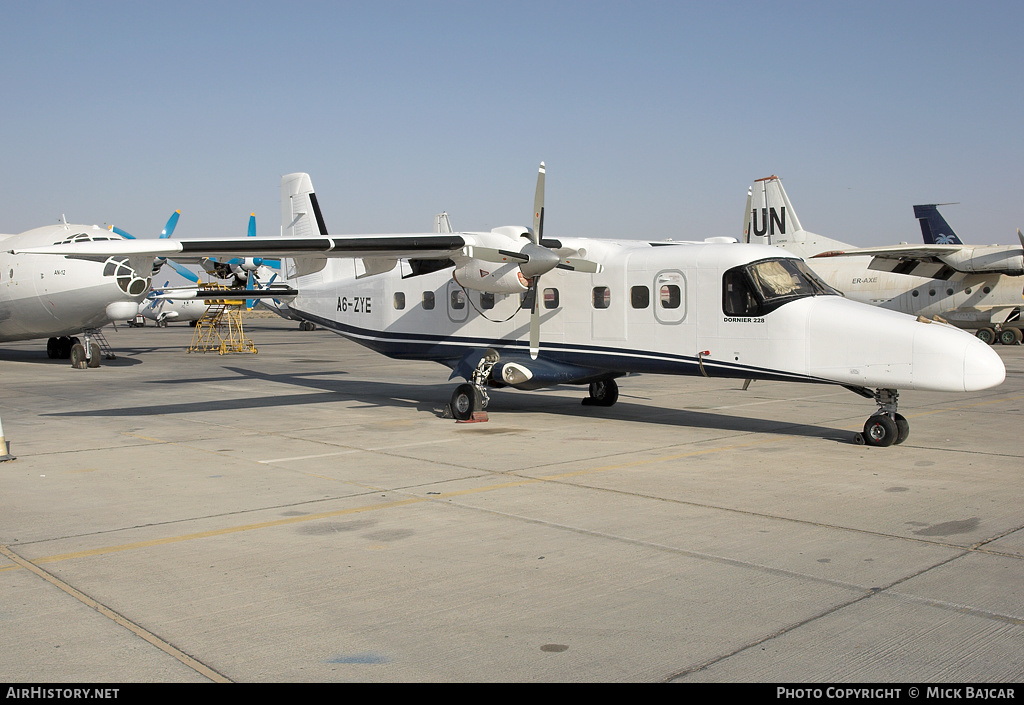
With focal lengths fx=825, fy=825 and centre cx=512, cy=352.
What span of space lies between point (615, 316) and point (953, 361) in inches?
190

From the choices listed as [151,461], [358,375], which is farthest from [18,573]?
[358,375]

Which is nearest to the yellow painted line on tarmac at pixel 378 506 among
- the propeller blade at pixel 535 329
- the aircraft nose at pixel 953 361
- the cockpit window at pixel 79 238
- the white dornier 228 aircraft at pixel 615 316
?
the white dornier 228 aircraft at pixel 615 316

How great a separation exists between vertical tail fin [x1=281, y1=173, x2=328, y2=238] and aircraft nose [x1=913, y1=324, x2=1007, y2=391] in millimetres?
12261

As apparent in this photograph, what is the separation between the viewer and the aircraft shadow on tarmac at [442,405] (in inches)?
496

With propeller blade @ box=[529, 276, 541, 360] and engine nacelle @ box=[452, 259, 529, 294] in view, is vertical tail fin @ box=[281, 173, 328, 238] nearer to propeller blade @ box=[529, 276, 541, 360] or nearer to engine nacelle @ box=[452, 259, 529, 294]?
engine nacelle @ box=[452, 259, 529, 294]

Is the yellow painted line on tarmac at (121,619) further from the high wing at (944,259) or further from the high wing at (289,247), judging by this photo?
the high wing at (944,259)

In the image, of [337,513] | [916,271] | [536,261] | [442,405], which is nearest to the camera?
[337,513]

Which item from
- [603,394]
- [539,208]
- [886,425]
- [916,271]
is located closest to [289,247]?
[539,208]

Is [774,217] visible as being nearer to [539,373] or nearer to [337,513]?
[539,373]

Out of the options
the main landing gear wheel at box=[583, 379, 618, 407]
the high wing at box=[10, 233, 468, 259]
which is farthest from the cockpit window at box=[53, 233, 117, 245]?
the main landing gear wheel at box=[583, 379, 618, 407]

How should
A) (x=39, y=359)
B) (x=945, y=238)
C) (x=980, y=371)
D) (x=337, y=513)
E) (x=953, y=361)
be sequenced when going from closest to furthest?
(x=337, y=513), (x=980, y=371), (x=953, y=361), (x=39, y=359), (x=945, y=238)

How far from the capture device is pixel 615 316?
12719mm

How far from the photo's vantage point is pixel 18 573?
552 cm

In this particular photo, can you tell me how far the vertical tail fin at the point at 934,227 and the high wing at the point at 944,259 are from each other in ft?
19.8
